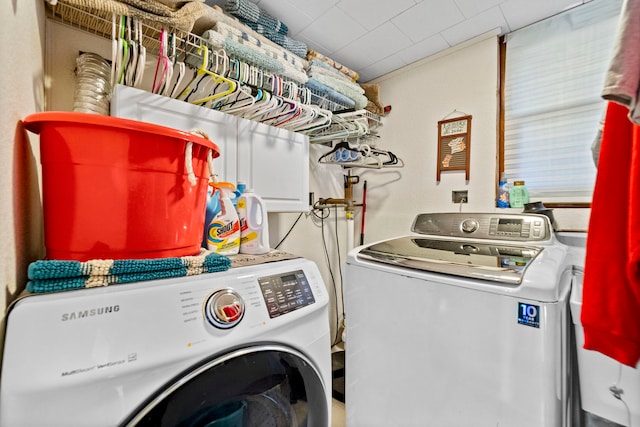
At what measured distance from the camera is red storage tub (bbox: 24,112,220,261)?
1.94 feet

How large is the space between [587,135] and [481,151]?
59 cm

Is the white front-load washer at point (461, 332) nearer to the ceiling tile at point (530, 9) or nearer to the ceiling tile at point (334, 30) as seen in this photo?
the ceiling tile at point (530, 9)

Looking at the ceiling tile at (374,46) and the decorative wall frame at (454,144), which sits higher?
the ceiling tile at (374,46)

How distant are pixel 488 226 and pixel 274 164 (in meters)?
1.32

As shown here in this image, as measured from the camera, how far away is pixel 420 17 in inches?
72.4

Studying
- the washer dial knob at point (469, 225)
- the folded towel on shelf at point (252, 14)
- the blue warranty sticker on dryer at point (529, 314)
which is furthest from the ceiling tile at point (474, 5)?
the blue warranty sticker on dryer at point (529, 314)

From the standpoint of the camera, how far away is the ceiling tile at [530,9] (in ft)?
5.64

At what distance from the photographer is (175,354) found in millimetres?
542

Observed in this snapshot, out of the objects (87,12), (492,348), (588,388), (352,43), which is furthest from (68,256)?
(352,43)

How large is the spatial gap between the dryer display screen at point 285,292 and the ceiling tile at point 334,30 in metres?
1.78

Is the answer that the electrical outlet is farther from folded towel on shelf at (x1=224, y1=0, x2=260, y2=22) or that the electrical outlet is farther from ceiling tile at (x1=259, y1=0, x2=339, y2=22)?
folded towel on shelf at (x1=224, y1=0, x2=260, y2=22)

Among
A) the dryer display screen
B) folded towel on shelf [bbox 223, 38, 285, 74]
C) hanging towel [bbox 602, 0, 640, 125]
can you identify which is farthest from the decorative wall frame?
the dryer display screen

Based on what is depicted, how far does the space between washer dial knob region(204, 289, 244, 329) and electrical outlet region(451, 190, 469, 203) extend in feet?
6.59

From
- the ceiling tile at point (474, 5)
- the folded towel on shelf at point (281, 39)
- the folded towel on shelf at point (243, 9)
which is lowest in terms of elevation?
the folded towel on shelf at point (281, 39)
